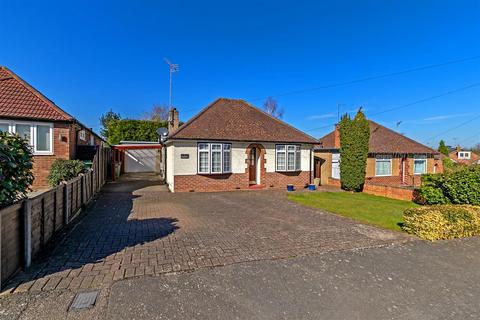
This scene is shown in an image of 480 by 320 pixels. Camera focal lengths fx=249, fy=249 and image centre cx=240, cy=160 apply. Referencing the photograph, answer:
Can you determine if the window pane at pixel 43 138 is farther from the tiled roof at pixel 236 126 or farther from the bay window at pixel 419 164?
the bay window at pixel 419 164

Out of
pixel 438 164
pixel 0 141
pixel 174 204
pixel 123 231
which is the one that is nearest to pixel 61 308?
pixel 0 141

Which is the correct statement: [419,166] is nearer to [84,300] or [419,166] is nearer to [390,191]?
[390,191]

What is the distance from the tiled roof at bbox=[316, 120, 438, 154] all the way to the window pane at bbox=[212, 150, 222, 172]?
9028 millimetres

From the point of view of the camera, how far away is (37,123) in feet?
40.9

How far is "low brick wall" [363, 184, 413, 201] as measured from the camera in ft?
43.7

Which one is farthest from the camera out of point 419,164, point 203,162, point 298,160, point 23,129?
point 419,164

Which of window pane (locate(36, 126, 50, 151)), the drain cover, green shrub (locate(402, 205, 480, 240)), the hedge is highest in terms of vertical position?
window pane (locate(36, 126, 50, 151))

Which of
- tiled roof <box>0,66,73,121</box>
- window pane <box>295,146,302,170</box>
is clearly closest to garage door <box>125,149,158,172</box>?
tiled roof <box>0,66,73,121</box>

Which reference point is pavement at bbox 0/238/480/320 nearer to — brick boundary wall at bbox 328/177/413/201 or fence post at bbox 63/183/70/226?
fence post at bbox 63/183/70/226

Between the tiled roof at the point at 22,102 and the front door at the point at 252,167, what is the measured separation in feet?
33.3

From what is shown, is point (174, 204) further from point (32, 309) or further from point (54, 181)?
point (32, 309)

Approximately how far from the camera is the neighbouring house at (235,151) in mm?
13805

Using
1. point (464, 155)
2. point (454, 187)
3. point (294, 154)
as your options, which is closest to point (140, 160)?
point (294, 154)

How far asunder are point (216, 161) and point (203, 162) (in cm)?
76
